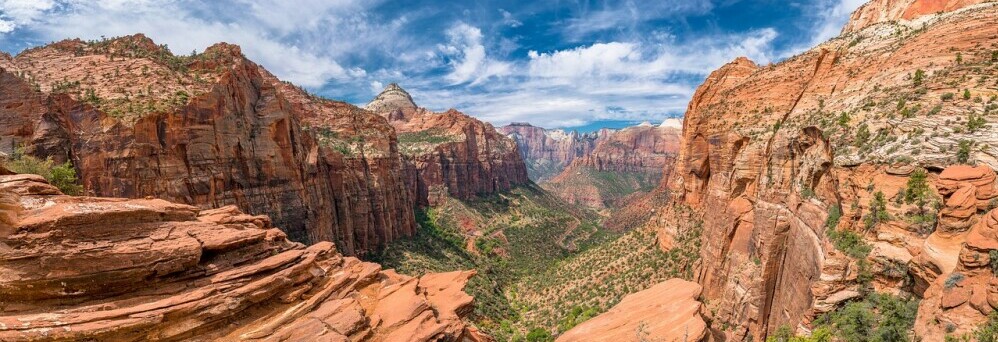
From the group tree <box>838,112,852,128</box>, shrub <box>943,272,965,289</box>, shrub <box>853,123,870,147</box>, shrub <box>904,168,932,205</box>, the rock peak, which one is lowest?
shrub <box>943,272,965,289</box>

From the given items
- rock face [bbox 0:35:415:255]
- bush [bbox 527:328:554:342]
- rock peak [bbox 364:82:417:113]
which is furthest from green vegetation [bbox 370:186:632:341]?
rock peak [bbox 364:82:417:113]

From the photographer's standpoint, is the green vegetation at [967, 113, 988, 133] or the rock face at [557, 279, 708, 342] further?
the green vegetation at [967, 113, 988, 133]

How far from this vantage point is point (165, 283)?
13.2m

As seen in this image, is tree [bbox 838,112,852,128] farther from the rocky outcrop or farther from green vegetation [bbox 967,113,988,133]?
the rocky outcrop

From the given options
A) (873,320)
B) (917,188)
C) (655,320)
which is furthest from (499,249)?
(917,188)

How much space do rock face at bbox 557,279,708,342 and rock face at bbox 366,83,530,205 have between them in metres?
89.4

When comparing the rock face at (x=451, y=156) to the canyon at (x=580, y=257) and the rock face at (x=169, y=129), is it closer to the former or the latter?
the canyon at (x=580, y=257)

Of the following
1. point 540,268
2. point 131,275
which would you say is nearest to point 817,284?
point 131,275

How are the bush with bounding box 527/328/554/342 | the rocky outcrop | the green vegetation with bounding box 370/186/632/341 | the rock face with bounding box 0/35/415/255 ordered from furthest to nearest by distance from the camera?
the green vegetation with bounding box 370/186/632/341 < the bush with bounding box 527/328/554/342 < the rocky outcrop < the rock face with bounding box 0/35/415/255

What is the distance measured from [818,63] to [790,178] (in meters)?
13.4

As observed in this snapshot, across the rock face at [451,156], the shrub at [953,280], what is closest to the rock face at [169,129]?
the shrub at [953,280]

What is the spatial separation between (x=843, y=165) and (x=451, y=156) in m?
110

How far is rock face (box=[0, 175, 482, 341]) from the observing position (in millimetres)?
11203

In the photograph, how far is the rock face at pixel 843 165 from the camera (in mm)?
16500
